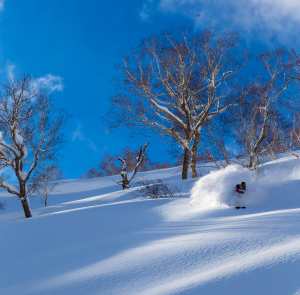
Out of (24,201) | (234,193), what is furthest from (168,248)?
(24,201)

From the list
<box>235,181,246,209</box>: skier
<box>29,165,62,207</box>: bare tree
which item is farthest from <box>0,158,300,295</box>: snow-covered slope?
<box>29,165,62,207</box>: bare tree

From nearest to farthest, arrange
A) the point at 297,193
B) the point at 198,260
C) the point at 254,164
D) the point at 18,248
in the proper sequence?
1. the point at 198,260
2. the point at 18,248
3. the point at 297,193
4. the point at 254,164

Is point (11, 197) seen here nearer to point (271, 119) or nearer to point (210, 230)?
point (271, 119)

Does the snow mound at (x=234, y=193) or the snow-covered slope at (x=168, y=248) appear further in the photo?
the snow mound at (x=234, y=193)

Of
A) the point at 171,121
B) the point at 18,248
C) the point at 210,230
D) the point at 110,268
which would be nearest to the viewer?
the point at 110,268

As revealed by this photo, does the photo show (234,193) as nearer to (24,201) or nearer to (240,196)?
(240,196)

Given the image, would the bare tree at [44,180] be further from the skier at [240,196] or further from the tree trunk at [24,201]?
the skier at [240,196]

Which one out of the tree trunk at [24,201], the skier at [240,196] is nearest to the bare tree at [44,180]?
the tree trunk at [24,201]

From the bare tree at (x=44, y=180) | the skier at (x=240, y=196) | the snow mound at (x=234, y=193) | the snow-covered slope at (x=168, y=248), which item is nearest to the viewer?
the snow-covered slope at (x=168, y=248)

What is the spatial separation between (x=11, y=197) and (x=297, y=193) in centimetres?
2269

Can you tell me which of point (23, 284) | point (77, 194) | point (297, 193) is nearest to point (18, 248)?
point (23, 284)

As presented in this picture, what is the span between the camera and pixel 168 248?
176 inches

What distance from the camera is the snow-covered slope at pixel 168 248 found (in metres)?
3.28

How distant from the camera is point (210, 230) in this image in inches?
205
